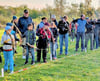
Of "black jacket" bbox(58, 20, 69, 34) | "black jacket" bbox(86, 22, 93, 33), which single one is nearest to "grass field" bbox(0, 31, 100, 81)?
"black jacket" bbox(58, 20, 69, 34)

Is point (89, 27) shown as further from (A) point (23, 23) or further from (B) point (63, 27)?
(A) point (23, 23)

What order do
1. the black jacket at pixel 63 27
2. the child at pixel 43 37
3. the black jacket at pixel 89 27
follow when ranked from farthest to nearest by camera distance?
the black jacket at pixel 89 27, the black jacket at pixel 63 27, the child at pixel 43 37

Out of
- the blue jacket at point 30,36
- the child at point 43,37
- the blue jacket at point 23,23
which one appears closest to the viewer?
the blue jacket at point 30,36

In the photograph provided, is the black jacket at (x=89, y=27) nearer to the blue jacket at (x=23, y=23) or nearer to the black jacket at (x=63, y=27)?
→ the black jacket at (x=63, y=27)

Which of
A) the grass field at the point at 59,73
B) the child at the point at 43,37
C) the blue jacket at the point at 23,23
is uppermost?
the blue jacket at the point at 23,23

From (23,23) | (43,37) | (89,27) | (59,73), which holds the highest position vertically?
(23,23)

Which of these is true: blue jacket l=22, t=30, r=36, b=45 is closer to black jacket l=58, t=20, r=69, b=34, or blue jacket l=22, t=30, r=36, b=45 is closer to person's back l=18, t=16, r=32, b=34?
person's back l=18, t=16, r=32, b=34

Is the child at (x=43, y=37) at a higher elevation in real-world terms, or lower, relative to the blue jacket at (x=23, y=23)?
lower

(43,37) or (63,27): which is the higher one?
(63,27)

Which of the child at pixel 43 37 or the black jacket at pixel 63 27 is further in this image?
the black jacket at pixel 63 27

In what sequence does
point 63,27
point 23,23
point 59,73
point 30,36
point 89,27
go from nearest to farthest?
point 59,73
point 30,36
point 23,23
point 63,27
point 89,27

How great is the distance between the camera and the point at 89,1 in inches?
1017

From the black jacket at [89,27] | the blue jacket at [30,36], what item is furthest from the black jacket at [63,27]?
the blue jacket at [30,36]

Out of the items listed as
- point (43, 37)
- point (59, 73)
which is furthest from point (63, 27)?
point (59, 73)
